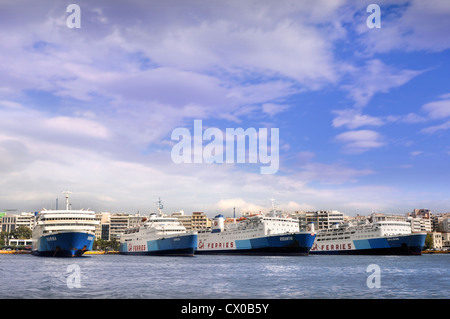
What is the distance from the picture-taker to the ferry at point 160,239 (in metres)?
90.9

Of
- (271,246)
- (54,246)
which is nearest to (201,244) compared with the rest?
(271,246)

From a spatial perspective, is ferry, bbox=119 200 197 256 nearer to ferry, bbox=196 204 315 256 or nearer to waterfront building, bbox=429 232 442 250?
ferry, bbox=196 204 315 256

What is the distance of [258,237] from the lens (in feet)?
320

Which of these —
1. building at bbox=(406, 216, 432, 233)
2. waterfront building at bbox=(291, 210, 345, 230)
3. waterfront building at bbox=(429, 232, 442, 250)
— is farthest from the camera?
building at bbox=(406, 216, 432, 233)

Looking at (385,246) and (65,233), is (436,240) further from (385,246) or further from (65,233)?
(65,233)

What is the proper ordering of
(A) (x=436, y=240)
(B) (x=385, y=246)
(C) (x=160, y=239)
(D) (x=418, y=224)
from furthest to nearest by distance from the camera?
(D) (x=418, y=224)
(A) (x=436, y=240)
(B) (x=385, y=246)
(C) (x=160, y=239)

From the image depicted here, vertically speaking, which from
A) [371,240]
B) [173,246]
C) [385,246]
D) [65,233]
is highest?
[65,233]

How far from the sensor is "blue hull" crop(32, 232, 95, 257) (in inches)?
2901

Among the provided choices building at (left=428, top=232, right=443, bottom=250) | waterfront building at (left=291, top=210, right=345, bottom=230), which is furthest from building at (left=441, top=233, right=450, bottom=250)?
waterfront building at (left=291, top=210, right=345, bottom=230)

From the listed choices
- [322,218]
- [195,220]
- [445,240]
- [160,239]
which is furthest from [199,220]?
[445,240]

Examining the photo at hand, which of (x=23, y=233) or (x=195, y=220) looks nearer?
(x=23, y=233)

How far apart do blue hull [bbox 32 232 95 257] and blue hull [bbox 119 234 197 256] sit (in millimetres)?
20745

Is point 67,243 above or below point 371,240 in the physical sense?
above

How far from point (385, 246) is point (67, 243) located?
71.0 metres
